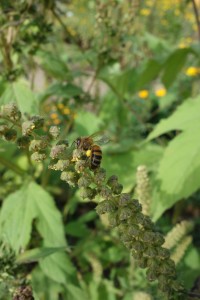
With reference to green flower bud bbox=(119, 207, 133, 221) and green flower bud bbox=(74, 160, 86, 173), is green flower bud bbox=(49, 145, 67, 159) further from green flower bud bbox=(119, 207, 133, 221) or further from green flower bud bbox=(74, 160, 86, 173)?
green flower bud bbox=(119, 207, 133, 221)

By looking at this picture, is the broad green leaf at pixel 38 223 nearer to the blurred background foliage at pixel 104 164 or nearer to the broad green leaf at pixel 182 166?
the blurred background foliage at pixel 104 164

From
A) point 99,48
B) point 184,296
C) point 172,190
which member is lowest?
point 184,296

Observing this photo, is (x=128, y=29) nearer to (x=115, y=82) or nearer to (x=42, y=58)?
(x=115, y=82)

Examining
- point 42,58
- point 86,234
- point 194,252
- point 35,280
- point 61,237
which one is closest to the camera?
point 61,237

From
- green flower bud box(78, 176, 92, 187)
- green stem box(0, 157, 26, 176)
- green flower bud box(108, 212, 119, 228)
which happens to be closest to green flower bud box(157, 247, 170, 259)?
green flower bud box(108, 212, 119, 228)

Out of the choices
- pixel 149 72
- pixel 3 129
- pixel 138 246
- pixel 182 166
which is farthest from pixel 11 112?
pixel 149 72

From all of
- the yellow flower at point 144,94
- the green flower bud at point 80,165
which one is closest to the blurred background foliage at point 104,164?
the green flower bud at point 80,165

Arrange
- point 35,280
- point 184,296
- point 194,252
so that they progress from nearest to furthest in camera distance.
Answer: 1. point 184,296
2. point 35,280
3. point 194,252

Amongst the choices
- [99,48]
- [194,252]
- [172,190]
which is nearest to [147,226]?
[172,190]
